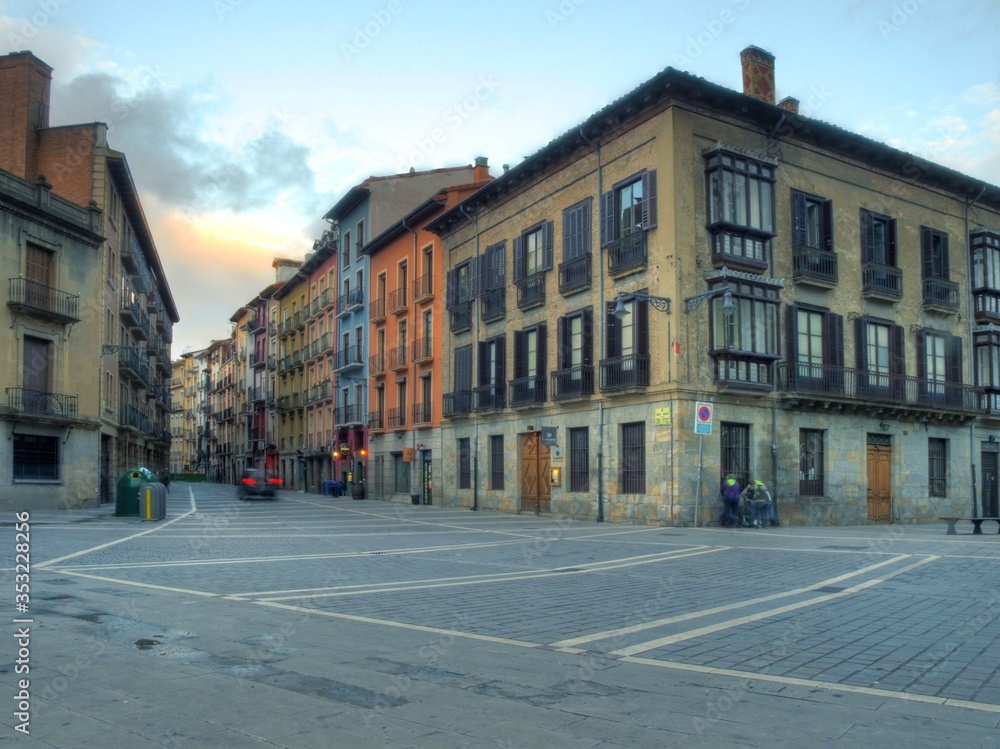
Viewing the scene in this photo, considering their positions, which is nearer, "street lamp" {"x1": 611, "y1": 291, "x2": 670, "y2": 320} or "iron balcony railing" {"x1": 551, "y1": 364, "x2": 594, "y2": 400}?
"street lamp" {"x1": 611, "y1": 291, "x2": 670, "y2": 320}

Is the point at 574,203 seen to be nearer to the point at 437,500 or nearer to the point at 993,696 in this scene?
the point at 437,500

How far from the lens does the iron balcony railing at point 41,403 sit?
29.3 m

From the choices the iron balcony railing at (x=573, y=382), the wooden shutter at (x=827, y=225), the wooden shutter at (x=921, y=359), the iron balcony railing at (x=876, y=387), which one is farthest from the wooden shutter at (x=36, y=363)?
the wooden shutter at (x=921, y=359)

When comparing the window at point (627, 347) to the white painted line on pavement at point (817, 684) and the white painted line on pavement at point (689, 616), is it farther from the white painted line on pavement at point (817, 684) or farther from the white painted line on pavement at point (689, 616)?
the white painted line on pavement at point (817, 684)

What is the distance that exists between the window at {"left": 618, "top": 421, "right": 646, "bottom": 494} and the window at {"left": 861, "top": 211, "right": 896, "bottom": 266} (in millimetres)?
9617

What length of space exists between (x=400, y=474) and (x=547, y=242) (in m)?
17.4

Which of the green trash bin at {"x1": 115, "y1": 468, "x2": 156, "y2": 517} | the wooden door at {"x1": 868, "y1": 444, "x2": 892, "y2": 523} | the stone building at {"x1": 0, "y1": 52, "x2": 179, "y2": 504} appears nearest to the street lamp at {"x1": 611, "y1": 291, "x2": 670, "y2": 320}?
the wooden door at {"x1": 868, "y1": 444, "x2": 892, "y2": 523}

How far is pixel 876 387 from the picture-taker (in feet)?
92.0

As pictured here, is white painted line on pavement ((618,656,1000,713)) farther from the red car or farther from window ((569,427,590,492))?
the red car

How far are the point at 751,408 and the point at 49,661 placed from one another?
2106cm

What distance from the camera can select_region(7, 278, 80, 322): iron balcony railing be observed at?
29.4 metres

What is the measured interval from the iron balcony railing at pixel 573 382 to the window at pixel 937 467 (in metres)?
11.9

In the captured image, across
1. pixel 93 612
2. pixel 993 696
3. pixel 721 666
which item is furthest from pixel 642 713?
pixel 93 612

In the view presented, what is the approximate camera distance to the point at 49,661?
20.6 ft
